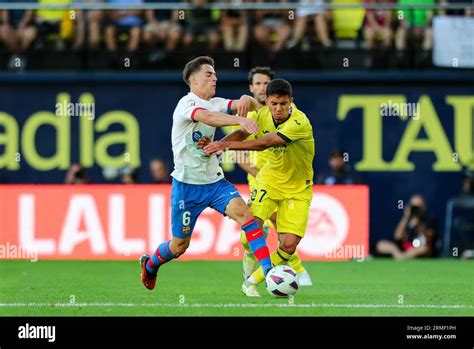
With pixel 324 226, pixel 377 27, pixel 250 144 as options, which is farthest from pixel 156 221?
pixel 250 144

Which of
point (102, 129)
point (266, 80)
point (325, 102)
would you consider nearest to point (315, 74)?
point (325, 102)

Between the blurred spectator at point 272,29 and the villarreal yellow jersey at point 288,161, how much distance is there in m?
8.48

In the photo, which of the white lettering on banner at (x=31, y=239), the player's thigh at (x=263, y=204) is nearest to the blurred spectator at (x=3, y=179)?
the white lettering on banner at (x=31, y=239)

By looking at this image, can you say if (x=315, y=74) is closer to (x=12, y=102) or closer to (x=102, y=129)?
(x=102, y=129)

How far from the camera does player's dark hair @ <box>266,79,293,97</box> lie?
37.1 ft

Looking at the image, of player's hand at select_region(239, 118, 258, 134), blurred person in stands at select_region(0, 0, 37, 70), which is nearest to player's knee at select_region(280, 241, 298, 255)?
player's hand at select_region(239, 118, 258, 134)

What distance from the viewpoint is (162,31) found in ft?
68.6

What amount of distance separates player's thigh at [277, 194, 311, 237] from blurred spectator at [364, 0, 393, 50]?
9084 mm

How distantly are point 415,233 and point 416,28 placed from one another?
349cm

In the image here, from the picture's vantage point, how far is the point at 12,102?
20891mm

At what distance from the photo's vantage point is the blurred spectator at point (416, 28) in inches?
819

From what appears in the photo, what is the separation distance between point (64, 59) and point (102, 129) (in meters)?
1.32

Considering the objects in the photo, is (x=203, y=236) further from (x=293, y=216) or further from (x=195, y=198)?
(x=195, y=198)
